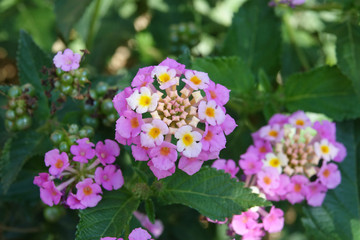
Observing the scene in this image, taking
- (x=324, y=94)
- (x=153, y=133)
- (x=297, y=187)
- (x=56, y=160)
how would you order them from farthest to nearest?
(x=324, y=94) < (x=297, y=187) < (x=56, y=160) < (x=153, y=133)

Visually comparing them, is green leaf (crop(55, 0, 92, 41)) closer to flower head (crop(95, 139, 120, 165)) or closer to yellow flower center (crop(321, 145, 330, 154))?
flower head (crop(95, 139, 120, 165))

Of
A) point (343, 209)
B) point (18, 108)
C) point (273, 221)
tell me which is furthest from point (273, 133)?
point (18, 108)

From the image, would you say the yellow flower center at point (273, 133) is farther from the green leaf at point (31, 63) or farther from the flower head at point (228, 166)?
the green leaf at point (31, 63)

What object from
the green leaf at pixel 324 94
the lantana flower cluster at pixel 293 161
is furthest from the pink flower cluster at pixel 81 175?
the green leaf at pixel 324 94

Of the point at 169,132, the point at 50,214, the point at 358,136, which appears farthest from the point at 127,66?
the point at 169,132

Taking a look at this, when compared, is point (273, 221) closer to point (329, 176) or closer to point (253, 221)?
point (253, 221)

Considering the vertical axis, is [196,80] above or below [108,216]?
above

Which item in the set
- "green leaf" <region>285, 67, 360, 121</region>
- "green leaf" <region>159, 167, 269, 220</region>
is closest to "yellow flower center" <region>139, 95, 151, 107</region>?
"green leaf" <region>159, 167, 269, 220</region>
